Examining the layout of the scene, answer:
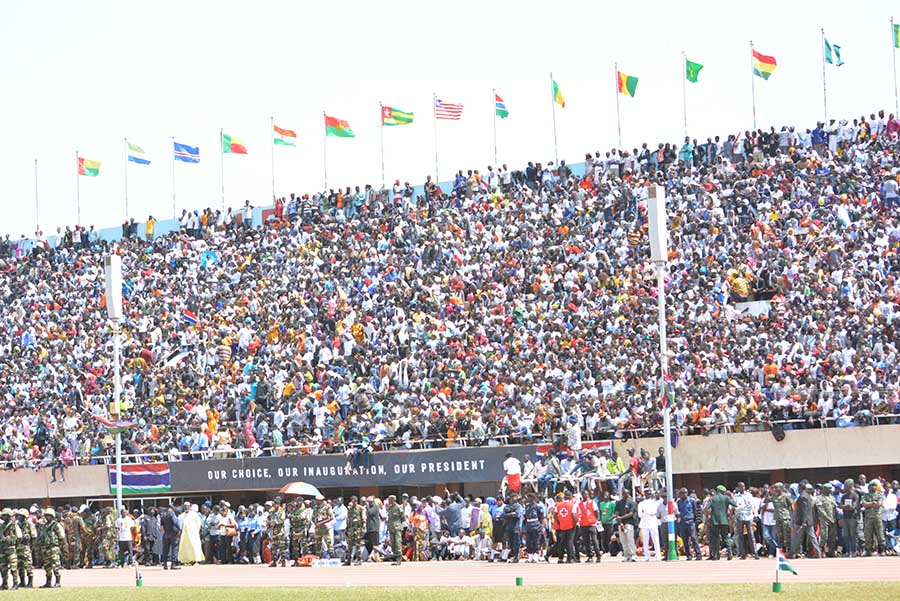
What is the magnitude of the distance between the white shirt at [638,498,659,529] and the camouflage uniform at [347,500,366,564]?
6741 mm

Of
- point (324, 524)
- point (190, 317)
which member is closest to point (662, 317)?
point (324, 524)

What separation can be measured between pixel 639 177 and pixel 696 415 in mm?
16045

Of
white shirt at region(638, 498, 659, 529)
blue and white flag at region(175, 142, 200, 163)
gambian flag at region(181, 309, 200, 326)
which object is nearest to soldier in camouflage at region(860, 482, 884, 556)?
white shirt at region(638, 498, 659, 529)

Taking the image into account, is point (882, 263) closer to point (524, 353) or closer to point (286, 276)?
point (524, 353)

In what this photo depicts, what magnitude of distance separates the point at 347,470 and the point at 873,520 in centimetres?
1578

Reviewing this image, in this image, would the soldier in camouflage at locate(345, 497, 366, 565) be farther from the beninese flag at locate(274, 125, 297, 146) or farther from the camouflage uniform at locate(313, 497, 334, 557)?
the beninese flag at locate(274, 125, 297, 146)

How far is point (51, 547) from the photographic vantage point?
31.0m

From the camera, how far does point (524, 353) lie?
43719mm

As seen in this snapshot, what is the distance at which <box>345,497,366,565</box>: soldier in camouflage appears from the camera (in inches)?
1372

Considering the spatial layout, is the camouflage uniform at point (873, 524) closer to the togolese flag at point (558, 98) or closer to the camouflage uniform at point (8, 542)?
the camouflage uniform at point (8, 542)

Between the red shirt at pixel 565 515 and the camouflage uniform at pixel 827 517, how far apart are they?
4832 millimetres

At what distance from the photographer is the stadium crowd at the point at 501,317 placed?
38.8m

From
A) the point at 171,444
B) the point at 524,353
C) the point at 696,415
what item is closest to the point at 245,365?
the point at 171,444

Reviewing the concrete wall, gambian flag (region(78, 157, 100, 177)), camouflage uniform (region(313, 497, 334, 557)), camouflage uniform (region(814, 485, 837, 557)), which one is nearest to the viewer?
camouflage uniform (region(814, 485, 837, 557))
